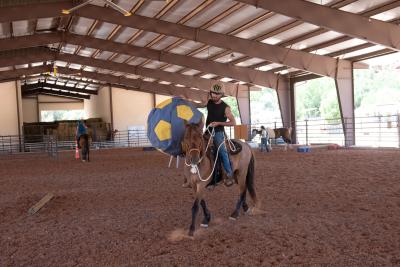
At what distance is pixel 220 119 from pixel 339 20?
29.6 ft

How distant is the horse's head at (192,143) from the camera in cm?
438

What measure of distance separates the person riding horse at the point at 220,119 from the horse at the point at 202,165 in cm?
14

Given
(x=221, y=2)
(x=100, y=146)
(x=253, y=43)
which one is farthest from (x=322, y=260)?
(x=100, y=146)

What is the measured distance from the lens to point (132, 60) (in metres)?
24.8

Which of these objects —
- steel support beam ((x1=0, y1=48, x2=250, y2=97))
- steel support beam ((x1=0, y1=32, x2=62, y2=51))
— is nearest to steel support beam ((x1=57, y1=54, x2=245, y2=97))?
steel support beam ((x1=0, y1=48, x2=250, y2=97))

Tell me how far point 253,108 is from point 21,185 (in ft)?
112

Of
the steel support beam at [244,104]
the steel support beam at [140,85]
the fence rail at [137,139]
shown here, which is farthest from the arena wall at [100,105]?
the steel support beam at [244,104]

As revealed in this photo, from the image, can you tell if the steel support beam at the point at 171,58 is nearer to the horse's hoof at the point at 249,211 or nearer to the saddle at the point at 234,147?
the saddle at the point at 234,147

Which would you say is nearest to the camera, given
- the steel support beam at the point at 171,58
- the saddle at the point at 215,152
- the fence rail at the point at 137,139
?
the saddle at the point at 215,152

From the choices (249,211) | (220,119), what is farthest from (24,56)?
(249,211)

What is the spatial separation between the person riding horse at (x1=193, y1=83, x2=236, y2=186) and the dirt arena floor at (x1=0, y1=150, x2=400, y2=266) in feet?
2.53

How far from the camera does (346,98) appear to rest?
18.9 m

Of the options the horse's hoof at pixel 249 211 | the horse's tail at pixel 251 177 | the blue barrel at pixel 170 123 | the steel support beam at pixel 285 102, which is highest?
the steel support beam at pixel 285 102

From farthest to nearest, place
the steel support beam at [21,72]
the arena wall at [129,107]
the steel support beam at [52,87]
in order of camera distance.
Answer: the steel support beam at [52,87], the arena wall at [129,107], the steel support beam at [21,72]
